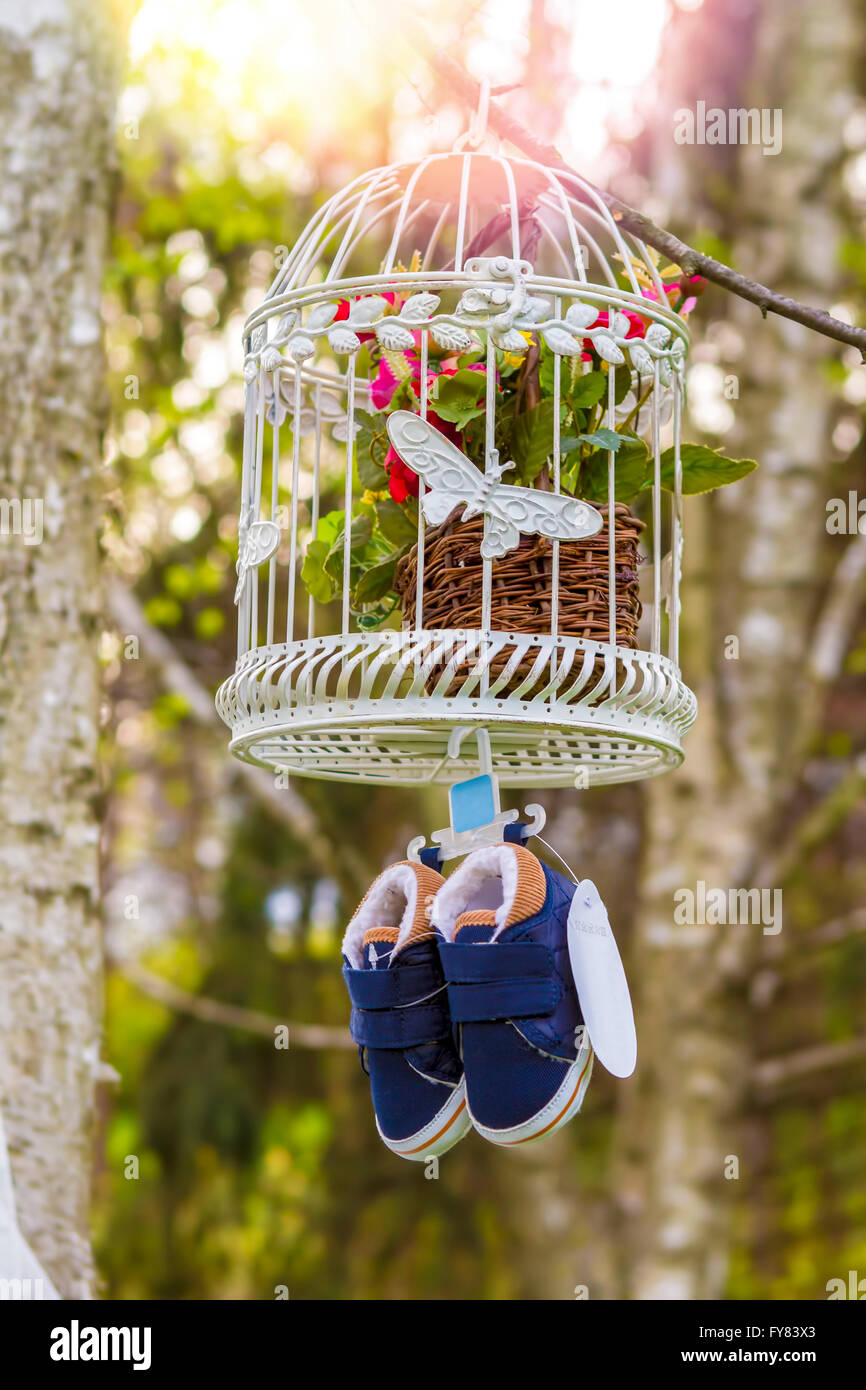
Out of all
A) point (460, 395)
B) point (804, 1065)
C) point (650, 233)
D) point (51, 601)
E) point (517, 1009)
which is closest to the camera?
point (517, 1009)

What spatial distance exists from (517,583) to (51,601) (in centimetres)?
119

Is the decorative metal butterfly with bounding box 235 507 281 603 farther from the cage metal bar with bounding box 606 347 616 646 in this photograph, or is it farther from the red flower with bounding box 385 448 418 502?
the cage metal bar with bounding box 606 347 616 646

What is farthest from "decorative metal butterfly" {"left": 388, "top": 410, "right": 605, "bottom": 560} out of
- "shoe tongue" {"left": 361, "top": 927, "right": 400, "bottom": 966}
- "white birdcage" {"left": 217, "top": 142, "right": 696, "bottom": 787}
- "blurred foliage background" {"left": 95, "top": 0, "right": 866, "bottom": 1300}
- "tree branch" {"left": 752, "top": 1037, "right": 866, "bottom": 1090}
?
"tree branch" {"left": 752, "top": 1037, "right": 866, "bottom": 1090}

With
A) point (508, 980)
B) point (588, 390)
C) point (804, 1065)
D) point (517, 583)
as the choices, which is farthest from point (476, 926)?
point (804, 1065)

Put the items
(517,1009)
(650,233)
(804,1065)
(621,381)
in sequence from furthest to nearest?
(804,1065) → (621,381) → (650,233) → (517,1009)

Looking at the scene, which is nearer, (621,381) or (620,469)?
(620,469)

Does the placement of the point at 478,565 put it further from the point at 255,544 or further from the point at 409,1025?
the point at 409,1025

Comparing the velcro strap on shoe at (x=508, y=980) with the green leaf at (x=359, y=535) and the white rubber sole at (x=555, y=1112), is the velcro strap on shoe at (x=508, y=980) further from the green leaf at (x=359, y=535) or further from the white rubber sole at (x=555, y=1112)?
the green leaf at (x=359, y=535)

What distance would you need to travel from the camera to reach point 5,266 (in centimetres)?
238

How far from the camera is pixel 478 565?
1.40 metres

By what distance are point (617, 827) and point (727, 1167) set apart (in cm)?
158

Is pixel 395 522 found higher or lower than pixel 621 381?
lower

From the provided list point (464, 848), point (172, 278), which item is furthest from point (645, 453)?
point (172, 278)

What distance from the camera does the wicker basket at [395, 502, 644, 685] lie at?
54.9 inches
